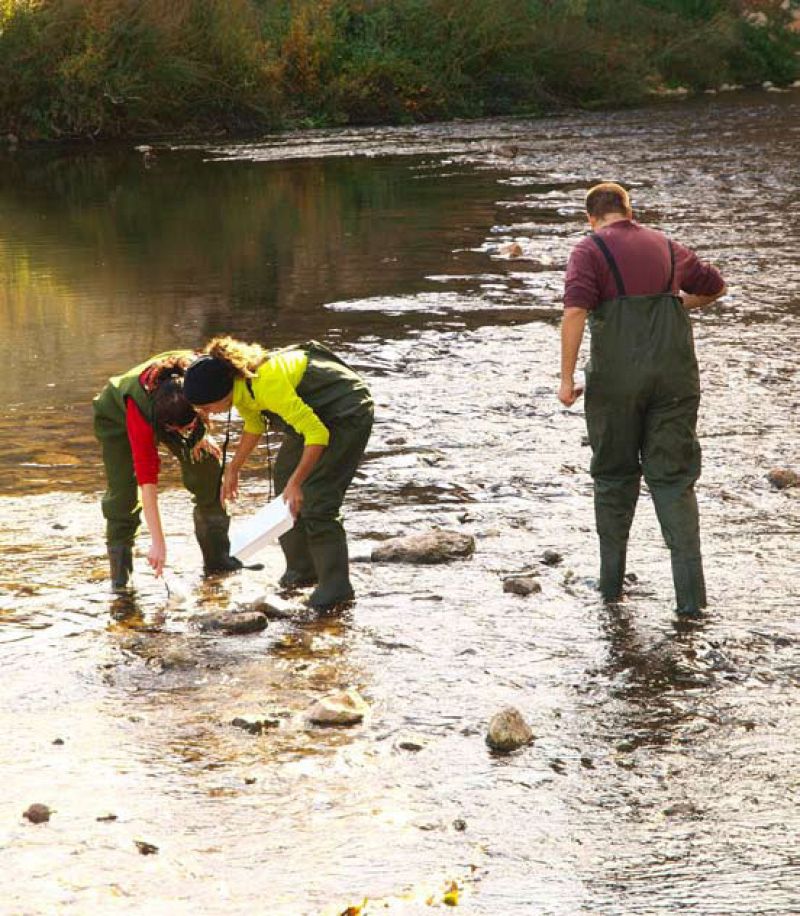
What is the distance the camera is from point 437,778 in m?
4.90

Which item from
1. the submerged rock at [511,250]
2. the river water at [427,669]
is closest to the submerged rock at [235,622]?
the river water at [427,669]

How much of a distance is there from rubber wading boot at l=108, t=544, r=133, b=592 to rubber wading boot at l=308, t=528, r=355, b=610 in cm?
89

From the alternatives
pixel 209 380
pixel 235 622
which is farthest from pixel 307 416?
pixel 235 622

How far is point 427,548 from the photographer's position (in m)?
7.04

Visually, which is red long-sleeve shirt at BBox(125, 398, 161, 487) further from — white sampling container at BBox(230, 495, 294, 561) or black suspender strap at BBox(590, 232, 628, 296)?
black suspender strap at BBox(590, 232, 628, 296)

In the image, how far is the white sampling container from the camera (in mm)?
6410

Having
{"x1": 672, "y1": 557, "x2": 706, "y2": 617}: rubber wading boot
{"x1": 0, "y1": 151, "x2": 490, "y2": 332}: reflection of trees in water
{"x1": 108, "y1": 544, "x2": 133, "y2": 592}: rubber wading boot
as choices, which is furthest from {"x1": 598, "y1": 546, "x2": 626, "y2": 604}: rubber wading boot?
{"x1": 0, "y1": 151, "x2": 490, "y2": 332}: reflection of trees in water

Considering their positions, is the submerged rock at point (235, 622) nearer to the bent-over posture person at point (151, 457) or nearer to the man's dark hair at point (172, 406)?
the bent-over posture person at point (151, 457)

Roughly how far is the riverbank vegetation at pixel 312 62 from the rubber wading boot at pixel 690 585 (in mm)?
28525

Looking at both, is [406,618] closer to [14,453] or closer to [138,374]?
[138,374]

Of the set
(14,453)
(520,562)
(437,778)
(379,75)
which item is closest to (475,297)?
(14,453)

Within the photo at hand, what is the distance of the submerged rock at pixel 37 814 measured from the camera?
15.3ft

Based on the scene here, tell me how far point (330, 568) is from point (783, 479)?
8.39ft

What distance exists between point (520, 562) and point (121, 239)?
12.9m
